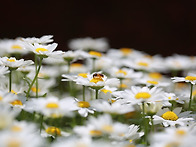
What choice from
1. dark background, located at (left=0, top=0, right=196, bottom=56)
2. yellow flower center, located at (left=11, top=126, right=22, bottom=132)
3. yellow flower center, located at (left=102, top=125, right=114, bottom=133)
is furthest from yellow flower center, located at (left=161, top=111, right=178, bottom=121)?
dark background, located at (left=0, top=0, right=196, bottom=56)

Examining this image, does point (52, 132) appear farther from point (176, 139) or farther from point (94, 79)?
point (176, 139)

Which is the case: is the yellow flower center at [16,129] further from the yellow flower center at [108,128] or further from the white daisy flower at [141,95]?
the white daisy flower at [141,95]

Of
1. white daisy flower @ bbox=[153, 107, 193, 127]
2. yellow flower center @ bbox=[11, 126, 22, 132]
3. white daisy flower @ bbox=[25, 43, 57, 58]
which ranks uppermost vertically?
white daisy flower @ bbox=[25, 43, 57, 58]

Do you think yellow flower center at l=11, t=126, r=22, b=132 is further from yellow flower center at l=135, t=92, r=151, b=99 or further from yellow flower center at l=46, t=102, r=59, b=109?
yellow flower center at l=135, t=92, r=151, b=99

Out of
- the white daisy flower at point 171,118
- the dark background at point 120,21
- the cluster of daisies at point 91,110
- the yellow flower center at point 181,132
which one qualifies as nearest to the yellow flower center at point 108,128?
the cluster of daisies at point 91,110

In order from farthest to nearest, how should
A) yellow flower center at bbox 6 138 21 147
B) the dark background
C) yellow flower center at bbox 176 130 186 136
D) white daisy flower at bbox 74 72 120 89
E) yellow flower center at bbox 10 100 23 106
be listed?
the dark background
white daisy flower at bbox 74 72 120 89
yellow flower center at bbox 10 100 23 106
yellow flower center at bbox 176 130 186 136
yellow flower center at bbox 6 138 21 147

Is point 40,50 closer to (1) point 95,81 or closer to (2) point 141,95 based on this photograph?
(1) point 95,81
